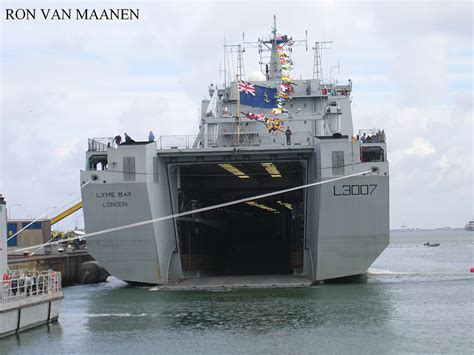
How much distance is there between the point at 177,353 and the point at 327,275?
1481 cm

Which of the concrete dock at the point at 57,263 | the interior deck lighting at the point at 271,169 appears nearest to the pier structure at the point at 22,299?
the concrete dock at the point at 57,263

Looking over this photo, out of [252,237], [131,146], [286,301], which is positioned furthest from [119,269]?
[252,237]

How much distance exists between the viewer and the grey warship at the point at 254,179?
34562mm

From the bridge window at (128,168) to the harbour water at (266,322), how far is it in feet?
15.2

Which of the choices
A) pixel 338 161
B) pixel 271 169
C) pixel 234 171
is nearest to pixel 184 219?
pixel 234 171

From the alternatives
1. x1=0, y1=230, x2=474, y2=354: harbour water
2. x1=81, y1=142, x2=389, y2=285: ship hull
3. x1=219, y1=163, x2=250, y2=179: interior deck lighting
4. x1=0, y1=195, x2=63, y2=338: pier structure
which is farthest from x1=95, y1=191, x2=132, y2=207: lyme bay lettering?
x1=0, y1=195, x2=63, y2=338: pier structure

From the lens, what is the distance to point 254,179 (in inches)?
1700

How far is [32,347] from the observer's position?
22.0 meters

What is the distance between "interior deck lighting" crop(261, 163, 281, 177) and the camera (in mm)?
37781

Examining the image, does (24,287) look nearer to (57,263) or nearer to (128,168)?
(128,168)

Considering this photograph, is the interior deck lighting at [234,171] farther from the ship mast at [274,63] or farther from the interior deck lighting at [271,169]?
the ship mast at [274,63]

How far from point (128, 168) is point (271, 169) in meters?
7.20

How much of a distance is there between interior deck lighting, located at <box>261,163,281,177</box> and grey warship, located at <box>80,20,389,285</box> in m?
0.04

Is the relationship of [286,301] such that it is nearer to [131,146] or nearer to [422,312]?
[422,312]
